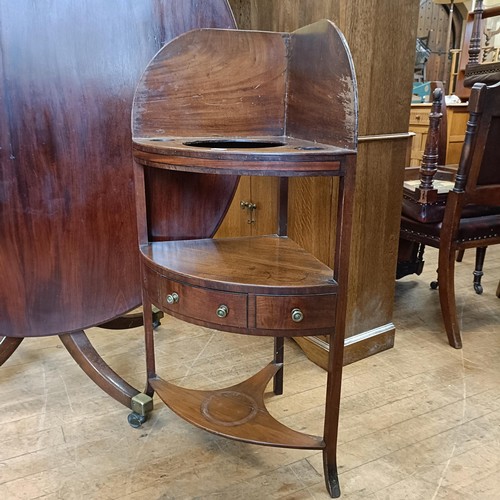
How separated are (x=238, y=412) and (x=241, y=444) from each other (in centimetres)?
12

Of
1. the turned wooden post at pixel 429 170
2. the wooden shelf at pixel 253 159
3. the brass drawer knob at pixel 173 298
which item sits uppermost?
the wooden shelf at pixel 253 159

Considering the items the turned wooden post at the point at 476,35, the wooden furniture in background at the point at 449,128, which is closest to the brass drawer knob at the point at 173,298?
the turned wooden post at the point at 476,35

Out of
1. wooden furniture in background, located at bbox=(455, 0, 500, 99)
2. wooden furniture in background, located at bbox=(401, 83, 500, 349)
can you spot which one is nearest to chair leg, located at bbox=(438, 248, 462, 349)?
wooden furniture in background, located at bbox=(401, 83, 500, 349)

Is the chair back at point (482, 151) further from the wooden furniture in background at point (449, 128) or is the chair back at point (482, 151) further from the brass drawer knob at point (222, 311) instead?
the wooden furniture in background at point (449, 128)

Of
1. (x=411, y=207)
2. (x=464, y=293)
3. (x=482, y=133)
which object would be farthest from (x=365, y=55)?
(x=464, y=293)

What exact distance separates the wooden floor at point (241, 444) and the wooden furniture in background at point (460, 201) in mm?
330

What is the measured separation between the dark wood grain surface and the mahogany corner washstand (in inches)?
5.8

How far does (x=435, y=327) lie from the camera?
2.11m

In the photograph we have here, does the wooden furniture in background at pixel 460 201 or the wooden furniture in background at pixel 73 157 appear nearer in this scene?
the wooden furniture in background at pixel 73 157

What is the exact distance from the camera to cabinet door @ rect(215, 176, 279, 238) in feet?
6.39

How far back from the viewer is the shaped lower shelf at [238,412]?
118 centimetres

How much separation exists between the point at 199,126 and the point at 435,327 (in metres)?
1.41

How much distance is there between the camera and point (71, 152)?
Answer: 1.33m

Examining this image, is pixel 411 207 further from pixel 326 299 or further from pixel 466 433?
pixel 326 299
